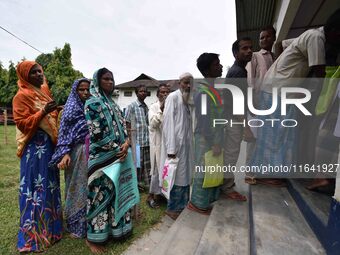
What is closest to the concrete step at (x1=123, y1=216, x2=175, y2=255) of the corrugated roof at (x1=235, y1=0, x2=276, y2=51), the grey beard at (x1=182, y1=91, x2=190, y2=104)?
Result: the grey beard at (x1=182, y1=91, x2=190, y2=104)

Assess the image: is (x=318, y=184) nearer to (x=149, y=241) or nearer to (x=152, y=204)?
(x=149, y=241)

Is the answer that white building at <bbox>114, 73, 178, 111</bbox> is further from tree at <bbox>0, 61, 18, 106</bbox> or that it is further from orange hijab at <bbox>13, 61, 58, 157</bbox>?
orange hijab at <bbox>13, 61, 58, 157</bbox>

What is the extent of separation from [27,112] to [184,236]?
1963 millimetres

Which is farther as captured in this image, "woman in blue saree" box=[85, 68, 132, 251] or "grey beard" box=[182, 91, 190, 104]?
"grey beard" box=[182, 91, 190, 104]

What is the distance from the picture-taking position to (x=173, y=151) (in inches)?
98.8

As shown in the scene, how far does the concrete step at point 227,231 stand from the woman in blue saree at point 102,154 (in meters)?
0.98

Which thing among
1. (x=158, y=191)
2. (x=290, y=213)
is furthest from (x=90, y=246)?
(x=290, y=213)

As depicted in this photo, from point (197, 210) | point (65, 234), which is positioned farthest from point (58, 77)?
point (197, 210)

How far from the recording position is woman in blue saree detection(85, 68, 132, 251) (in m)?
2.10

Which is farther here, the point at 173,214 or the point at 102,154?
the point at 173,214

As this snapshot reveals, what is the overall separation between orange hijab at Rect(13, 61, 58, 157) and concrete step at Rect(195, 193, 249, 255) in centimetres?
186

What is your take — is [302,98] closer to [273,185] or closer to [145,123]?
[273,185]

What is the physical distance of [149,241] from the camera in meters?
2.36

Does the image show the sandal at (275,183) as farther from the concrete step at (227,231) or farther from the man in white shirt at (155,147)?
the man in white shirt at (155,147)
